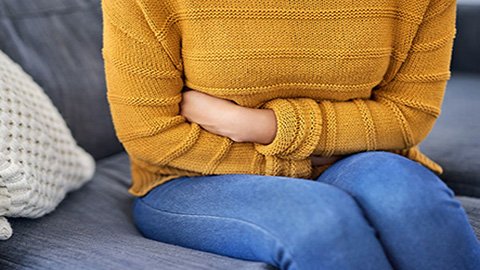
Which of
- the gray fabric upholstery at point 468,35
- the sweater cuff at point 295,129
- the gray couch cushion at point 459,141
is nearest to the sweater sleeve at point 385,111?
the sweater cuff at point 295,129

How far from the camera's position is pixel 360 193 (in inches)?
40.1

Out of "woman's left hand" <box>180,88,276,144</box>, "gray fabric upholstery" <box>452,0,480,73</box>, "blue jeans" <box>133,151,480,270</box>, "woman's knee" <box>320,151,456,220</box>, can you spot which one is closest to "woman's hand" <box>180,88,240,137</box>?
"woman's left hand" <box>180,88,276,144</box>

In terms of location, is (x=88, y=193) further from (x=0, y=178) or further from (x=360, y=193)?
(x=360, y=193)

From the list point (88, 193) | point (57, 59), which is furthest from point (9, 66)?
point (88, 193)

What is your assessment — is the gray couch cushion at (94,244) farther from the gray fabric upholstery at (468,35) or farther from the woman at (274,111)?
the gray fabric upholstery at (468,35)

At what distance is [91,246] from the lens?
1075 mm

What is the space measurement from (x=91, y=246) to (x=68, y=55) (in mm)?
573

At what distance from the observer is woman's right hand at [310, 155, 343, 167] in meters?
1.21

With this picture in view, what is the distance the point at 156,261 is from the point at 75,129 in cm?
57

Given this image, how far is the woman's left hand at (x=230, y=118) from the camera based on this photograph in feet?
3.78

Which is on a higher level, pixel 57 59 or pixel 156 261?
pixel 57 59

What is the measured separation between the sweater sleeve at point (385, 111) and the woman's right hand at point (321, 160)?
0.12 feet

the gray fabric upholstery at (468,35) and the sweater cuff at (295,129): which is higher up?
the sweater cuff at (295,129)

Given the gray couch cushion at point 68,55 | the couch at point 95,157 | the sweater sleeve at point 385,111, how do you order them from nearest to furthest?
the couch at point 95,157
the sweater sleeve at point 385,111
the gray couch cushion at point 68,55
